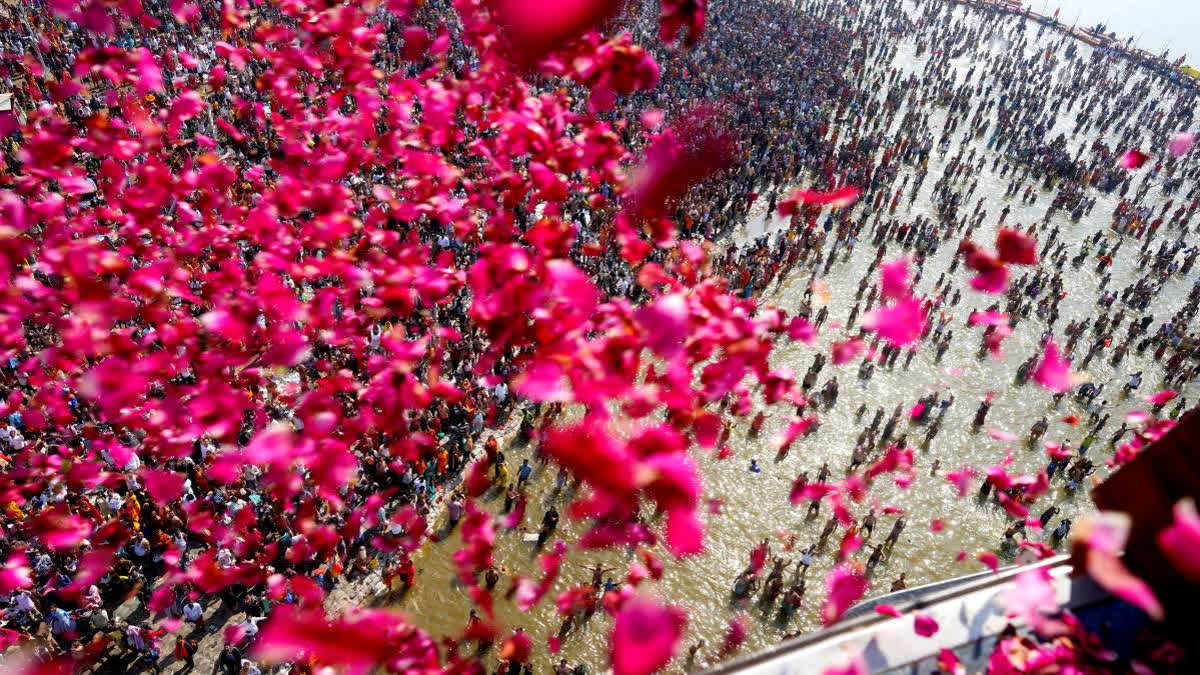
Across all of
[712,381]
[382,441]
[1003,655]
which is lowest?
[1003,655]

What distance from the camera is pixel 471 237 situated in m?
15.3

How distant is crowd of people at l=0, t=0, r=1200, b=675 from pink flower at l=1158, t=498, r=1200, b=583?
448 cm

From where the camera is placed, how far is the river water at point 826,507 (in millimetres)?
11508

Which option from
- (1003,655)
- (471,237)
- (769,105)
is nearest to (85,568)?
(471,237)

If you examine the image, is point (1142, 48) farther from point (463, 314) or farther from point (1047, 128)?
point (463, 314)

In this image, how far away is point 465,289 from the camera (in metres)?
16.5

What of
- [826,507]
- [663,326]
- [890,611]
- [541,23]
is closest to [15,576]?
[663,326]

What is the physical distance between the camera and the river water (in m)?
11.5

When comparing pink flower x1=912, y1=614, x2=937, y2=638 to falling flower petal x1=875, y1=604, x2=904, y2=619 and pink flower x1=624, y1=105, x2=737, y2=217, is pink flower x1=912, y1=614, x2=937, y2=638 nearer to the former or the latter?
falling flower petal x1=875, y1=604, x2=904, y2=619

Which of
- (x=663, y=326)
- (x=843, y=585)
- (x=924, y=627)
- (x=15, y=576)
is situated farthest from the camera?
(x=843, y=585)

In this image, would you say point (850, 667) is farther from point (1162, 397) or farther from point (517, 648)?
point (1162, 397)

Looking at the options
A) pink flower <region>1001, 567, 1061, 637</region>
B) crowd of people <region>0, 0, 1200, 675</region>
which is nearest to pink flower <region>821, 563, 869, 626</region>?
crowd of people <region>0, 0, 1200, 675</region>

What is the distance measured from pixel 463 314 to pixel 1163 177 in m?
37.4

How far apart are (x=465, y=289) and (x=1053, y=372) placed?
1687 cm
